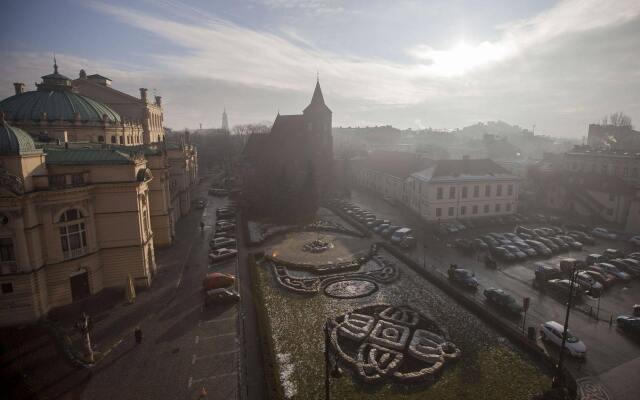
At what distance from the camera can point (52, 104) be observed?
37625 mm

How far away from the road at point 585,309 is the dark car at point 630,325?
54 centimetres

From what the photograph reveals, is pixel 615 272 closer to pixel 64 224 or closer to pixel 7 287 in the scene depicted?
pixel 64 224

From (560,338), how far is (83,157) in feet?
118

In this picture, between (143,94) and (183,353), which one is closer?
(183,353)

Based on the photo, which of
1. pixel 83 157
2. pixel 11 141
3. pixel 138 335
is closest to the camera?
pixel 138 335

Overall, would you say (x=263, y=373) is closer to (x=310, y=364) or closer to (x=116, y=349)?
(x=310, y=364)

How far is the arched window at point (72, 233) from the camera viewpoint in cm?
2617

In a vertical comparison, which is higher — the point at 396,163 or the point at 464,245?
the point at 396,163

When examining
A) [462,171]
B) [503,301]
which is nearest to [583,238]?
[462,171]

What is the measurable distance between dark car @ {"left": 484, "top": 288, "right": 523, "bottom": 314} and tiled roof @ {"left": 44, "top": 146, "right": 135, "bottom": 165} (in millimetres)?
30176

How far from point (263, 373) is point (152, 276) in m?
17.7

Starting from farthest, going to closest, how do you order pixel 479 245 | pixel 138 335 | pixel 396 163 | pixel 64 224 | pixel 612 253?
pixel 396 163 → pixel 479 245 → pixel 612 253 → pixel 64 224 → pixel 138 335

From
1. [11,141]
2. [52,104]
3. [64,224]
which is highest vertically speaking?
[52,104]

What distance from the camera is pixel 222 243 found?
41125mm
